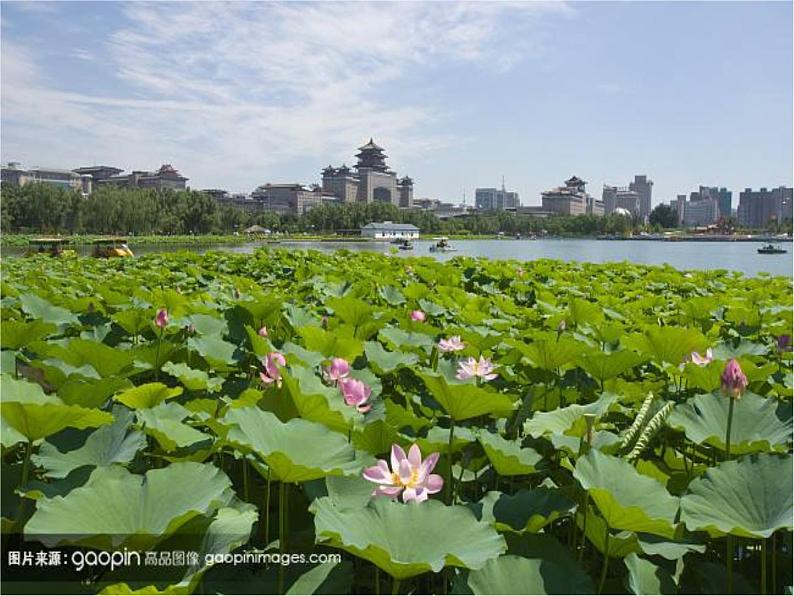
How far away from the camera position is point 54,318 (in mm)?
2176

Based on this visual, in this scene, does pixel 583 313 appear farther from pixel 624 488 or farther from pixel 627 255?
pixel 627 255

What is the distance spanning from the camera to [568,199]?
124 meters

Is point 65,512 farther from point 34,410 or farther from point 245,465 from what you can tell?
point 245,465

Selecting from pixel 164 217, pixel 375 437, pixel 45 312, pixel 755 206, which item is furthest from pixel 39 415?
pixel 755 206

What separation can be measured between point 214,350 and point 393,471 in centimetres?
89

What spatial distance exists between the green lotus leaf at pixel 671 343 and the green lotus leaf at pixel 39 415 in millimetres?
1236

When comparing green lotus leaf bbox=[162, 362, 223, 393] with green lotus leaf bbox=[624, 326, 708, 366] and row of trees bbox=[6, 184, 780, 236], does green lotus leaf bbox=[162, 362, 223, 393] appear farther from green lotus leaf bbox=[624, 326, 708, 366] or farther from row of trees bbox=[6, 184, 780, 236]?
row of trees bbox=[6, 184, 780, 236]

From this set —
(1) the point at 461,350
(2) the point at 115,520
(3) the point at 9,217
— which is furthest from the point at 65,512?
(3) the point at 9,217

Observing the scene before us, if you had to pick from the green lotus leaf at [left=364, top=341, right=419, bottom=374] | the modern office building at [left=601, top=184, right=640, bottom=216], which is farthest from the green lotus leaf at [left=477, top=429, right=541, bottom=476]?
the modern office building at [left=601, top=184, right=640, bottom=216]

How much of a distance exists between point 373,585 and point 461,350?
2.79 ft

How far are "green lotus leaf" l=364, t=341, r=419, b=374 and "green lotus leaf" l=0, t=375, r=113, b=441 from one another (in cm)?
71

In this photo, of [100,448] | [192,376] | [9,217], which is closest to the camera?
[100,448]

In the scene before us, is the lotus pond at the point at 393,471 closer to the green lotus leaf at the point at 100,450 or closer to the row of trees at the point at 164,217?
the green lotus leaf at the point at 100,450

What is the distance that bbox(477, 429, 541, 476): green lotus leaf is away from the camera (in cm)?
108
